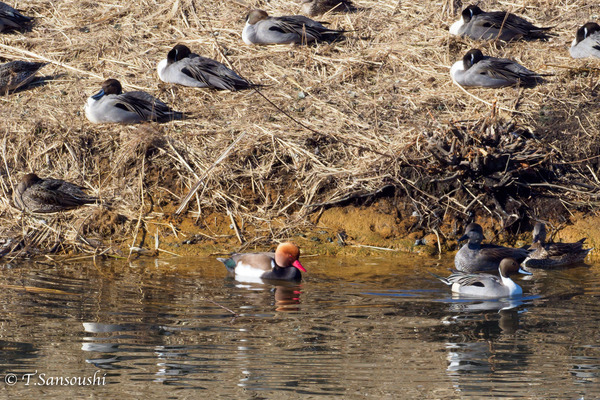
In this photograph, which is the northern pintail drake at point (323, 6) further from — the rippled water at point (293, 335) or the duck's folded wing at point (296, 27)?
the rippled water at point (293, 335)

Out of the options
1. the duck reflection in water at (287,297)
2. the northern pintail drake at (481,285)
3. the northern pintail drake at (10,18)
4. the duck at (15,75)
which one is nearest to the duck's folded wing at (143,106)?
the duck at (15,75)

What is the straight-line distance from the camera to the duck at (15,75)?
35.5 ft

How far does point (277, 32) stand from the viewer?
1164 centimetres

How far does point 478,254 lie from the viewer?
8148 millimetres

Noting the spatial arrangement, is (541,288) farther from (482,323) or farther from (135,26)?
(135,26)

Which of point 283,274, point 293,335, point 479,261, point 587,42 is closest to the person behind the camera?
point 293,335

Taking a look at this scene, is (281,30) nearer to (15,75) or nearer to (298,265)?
(15,75)

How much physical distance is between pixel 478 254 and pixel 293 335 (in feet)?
9.87

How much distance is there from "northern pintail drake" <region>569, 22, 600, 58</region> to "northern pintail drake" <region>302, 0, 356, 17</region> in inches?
140

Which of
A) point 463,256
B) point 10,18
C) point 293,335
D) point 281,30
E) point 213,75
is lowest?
point 293,335

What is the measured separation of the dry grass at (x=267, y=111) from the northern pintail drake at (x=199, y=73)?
16 cm

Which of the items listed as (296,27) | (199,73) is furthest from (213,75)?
(296,27)

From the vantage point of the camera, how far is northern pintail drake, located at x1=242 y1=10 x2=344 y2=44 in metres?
11.6

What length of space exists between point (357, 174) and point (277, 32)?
353 cm
